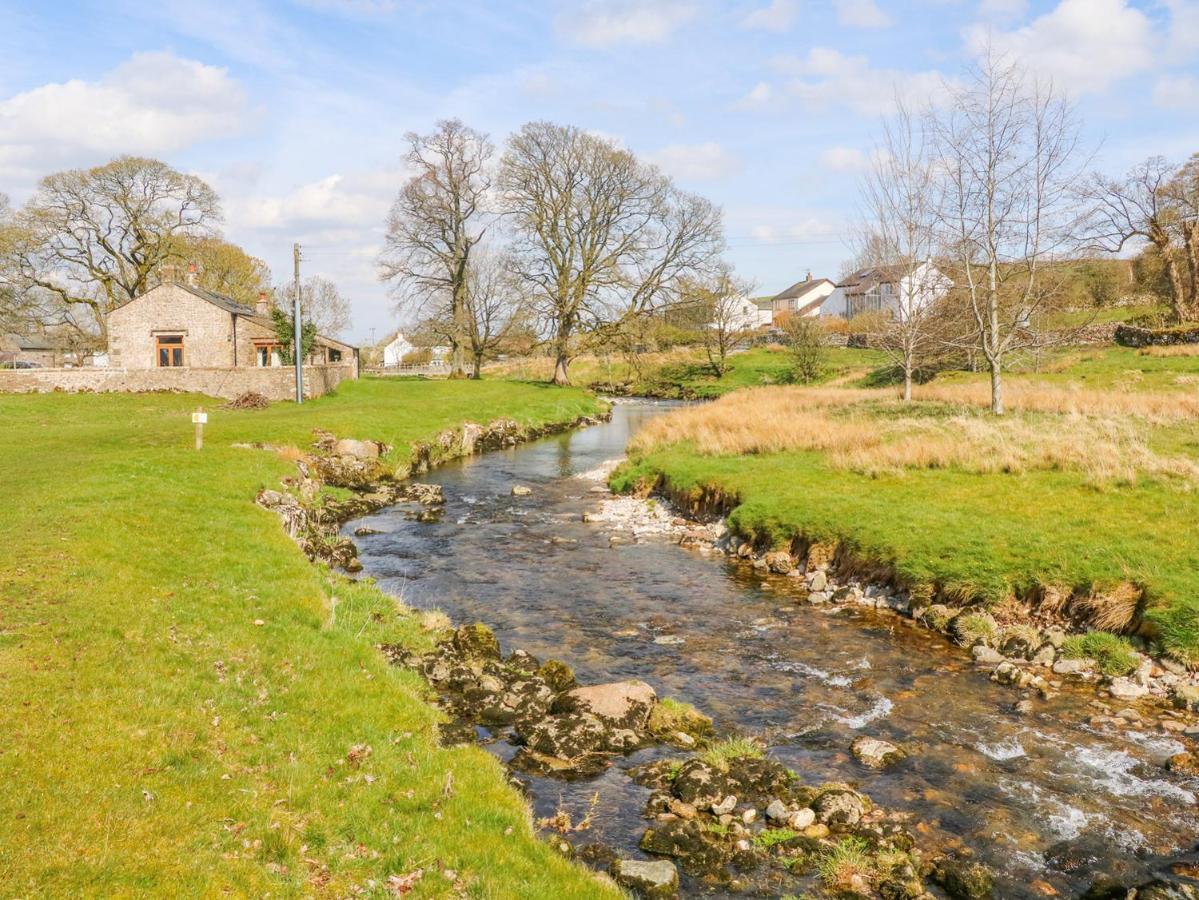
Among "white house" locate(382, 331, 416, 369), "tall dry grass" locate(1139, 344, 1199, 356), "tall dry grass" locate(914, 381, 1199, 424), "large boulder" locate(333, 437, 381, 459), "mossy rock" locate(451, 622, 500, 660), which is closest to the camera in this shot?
"mossy rock" locate(451, 622, 500, 660)

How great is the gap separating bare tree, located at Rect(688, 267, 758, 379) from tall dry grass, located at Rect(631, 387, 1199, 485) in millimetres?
35052

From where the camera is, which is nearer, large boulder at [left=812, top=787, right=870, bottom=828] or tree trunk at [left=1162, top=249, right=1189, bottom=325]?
large boulder at [left=812, top=787, right=870, bottom=828]

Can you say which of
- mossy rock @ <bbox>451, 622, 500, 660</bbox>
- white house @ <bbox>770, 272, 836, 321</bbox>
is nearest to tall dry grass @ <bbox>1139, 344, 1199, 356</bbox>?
mossy rock @ <bbox>451, 622, 500, 660</bbox>

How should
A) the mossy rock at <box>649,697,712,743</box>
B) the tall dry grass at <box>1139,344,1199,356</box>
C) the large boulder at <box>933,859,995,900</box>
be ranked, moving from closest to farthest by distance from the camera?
the large boulder at <box>933,859,995,900</box>, the mossy rock at <box>649,697,712,743</box>, the tall dry grass at <box>1139,344,1199,356</box>

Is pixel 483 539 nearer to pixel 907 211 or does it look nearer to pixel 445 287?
pixel 907 211

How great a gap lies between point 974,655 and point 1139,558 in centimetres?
363

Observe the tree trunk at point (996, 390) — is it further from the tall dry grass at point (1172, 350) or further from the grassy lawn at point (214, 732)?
the tall dry grass at point (1172, 350)

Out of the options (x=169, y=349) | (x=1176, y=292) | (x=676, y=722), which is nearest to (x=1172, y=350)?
(x=1176, y=292)

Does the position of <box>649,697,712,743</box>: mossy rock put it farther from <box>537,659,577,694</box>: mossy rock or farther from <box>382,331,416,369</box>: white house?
<box>382,331,416,369</box>: white house

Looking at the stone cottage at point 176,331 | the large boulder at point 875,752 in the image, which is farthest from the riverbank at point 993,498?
the stone cottage at point 176,331

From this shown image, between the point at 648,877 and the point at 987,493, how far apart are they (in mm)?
14546

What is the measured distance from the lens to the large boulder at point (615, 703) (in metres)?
11.3

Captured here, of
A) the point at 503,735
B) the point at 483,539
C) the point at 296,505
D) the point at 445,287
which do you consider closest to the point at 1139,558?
the point at 503,735

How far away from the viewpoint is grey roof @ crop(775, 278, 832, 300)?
132750mm
